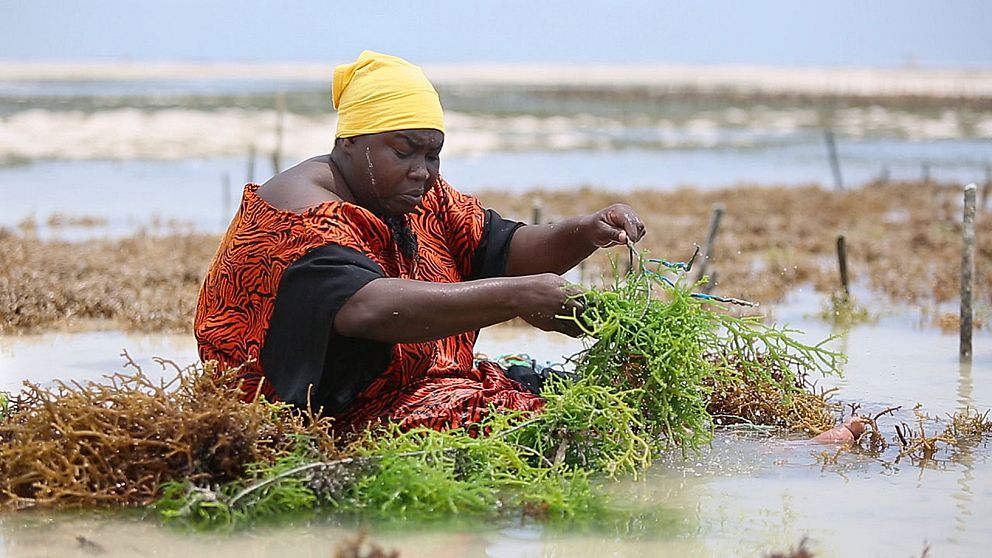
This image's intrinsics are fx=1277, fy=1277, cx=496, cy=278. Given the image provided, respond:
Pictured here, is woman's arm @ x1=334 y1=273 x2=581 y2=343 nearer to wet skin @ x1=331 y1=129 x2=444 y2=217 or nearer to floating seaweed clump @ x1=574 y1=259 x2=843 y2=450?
floating seaweed clump @ x1=574 y1=259 x2=843 y2=450

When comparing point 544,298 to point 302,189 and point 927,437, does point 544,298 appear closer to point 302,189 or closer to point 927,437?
point 302,189

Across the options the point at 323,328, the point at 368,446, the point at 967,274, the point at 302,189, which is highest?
the point at 302,189

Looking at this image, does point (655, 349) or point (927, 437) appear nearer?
point (655, 349)

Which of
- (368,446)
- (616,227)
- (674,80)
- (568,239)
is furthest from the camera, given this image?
(674,80)

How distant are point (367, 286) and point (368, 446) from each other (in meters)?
0.57

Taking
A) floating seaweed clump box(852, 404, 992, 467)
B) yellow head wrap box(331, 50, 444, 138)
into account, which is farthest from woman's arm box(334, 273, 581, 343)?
floating seaweed clump box(852, 404, 992, 467)

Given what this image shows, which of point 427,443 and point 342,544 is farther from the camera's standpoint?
point 427,443

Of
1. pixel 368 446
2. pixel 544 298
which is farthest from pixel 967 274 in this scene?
pixel 368 446

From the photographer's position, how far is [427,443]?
414cm

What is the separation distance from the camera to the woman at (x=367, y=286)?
4008mm

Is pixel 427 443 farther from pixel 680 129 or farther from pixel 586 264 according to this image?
pixel 680 129

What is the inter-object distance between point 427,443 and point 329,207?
2.78ft

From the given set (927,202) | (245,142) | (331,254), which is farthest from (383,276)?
(245,142)

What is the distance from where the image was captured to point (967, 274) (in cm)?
721
